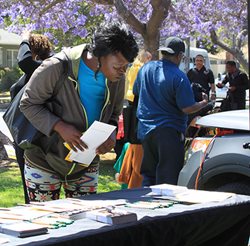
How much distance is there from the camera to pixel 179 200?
3.21 meters

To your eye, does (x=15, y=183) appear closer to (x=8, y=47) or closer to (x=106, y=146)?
(x=106, y=146)

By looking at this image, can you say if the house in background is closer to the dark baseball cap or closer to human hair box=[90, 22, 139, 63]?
the dark baseball cap

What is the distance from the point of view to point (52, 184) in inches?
141

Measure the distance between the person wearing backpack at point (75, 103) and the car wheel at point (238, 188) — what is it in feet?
4.35

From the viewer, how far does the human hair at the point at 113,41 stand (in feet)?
10.8

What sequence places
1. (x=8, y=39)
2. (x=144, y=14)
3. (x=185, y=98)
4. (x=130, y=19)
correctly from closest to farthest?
(x=185, y=98), (x=130, y=19), (x=144, y=14), (x=8, y=39)

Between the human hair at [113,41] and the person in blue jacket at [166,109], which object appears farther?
the person in blue jacket at [166,109]

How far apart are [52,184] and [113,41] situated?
0.94 m

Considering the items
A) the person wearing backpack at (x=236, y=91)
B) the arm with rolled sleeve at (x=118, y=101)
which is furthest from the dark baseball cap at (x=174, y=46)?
the person wearing backpack at (x=236, y=91)

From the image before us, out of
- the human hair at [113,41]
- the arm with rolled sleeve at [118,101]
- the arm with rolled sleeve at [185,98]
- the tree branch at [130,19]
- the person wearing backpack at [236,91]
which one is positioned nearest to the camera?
the human hair at [113,41]

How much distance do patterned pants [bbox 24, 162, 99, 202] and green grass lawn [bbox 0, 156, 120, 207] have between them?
9.37 ft

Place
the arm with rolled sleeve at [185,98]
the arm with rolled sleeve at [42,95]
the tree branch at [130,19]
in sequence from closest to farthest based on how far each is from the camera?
the arm with rolled sleeve at [42,95], the arm with rolled sleeve at [185,98], the tree branch at [130,19]

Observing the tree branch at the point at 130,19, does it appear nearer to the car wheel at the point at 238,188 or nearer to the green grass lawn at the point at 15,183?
the green grass lawn at the point at 15,183

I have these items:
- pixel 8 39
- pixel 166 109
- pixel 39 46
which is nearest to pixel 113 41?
pixel 39 46
